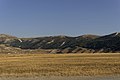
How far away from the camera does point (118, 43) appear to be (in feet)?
630

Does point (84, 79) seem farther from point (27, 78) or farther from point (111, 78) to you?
point (27, 78)

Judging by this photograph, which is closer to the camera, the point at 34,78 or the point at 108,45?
the point at 34,78

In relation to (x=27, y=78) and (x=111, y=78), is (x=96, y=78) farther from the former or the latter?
(x=27, y=78)

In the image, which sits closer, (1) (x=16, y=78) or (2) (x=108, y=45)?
(1) (x=16, y=78)

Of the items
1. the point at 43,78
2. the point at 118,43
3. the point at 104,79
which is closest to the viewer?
the point at 104,79

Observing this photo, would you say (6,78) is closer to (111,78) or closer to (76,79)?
(76,79)

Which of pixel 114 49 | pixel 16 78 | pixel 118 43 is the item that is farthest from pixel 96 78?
pixel 118 43

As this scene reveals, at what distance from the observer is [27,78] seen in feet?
108

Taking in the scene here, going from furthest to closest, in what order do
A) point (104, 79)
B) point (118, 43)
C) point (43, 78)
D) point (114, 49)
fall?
point (118, 43) < point (114, 49) < point (43, 78) < point (104, 79)

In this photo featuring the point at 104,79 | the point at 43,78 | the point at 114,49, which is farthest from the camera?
the point at 114,49

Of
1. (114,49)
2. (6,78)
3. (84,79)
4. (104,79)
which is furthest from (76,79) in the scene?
(114,49)

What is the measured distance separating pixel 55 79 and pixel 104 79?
16.0ft

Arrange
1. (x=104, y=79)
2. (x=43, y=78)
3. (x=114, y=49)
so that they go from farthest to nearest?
1. (x=114, y=49)
2. (x=43, y=78)
3. (x=104, y=79)

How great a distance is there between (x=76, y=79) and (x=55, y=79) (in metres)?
2.11
